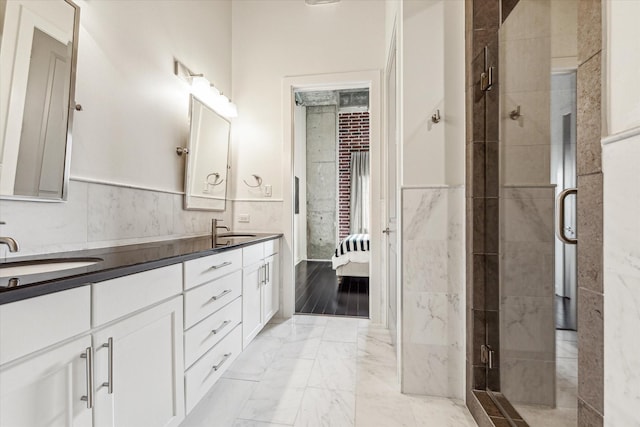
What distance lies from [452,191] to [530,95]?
0.60 metres

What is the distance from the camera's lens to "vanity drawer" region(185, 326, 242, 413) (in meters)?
1.33

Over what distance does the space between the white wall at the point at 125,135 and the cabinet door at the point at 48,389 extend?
653 millimetres

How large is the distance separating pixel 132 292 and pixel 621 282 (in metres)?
1.33

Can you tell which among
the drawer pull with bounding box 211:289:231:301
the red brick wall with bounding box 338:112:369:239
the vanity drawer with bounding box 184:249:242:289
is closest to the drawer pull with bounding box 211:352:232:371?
the drawer pull with bounding box 211:289:231:301

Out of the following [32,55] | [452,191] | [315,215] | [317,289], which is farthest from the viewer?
[315,215]

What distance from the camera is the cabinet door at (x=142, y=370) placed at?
35.0 inches

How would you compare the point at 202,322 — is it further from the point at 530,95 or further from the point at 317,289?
the point at 317,289

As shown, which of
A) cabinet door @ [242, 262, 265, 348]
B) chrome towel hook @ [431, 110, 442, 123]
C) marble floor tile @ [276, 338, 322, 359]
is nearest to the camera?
chrome towel hook @ [431, 110, 442, 123]

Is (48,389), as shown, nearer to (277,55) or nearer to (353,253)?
(277,55)

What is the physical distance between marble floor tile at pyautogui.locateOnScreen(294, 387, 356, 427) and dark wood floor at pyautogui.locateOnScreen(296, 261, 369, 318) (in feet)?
4.39

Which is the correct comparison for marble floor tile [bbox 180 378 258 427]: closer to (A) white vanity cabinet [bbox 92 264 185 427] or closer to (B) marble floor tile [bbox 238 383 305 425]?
(B) marble floor tile [bbox 238 383 305 425]

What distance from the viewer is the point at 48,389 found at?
0.73 meters

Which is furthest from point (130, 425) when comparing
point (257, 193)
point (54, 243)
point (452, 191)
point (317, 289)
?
point (317, 289)

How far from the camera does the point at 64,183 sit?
1.28 metres
